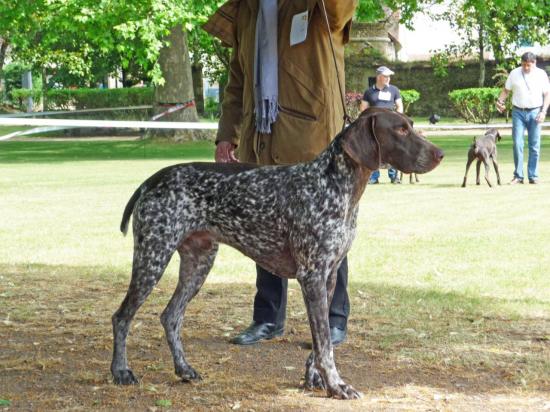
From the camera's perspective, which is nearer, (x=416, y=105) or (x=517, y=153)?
(x=517, y=153)

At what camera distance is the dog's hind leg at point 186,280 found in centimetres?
586

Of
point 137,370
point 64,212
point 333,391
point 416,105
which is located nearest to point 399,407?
point 333,391

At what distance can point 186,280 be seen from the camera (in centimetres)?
595

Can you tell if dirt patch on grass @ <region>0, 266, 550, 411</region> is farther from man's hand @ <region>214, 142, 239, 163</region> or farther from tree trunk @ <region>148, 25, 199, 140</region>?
tree trunk @ <region>148, 25, 199, 140</region>

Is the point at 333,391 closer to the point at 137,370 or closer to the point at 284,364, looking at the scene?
the point at 284,364

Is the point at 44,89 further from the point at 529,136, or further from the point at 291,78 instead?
the point at 291,78

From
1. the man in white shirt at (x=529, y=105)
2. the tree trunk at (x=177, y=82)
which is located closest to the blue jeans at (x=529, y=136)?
the man in white shirt at (x=529, y=105)

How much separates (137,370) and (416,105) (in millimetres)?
44335

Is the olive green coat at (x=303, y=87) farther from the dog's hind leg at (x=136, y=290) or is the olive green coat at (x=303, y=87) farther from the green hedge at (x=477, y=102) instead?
the green hedge at (x=477, y=102)

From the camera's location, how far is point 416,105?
49.3 m

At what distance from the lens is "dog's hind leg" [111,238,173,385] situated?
549 cm

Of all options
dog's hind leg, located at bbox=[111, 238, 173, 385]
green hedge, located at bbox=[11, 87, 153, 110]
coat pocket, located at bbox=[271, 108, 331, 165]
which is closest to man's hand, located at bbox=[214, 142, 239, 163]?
coat pocket, located at bbox=[271, 108, 331, 165]

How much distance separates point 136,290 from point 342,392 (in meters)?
1.24

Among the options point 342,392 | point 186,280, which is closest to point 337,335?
point 186,280
